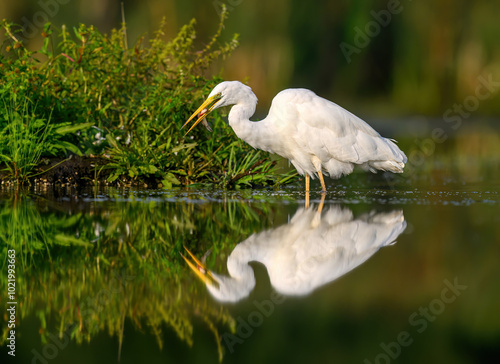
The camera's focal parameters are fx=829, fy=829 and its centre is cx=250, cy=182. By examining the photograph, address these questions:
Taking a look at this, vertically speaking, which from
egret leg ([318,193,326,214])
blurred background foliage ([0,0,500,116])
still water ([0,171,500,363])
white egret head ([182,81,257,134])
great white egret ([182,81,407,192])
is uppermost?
blurred background foliage ([0,0,500,116])

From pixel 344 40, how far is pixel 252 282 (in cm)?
1508

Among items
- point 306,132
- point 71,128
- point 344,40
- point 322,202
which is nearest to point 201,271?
point 322,202

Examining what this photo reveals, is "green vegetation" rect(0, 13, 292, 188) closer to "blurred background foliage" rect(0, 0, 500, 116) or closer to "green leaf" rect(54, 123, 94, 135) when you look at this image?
"green leaf" rect(54, 123, 94, 135)

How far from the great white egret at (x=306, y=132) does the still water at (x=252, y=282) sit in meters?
0.99

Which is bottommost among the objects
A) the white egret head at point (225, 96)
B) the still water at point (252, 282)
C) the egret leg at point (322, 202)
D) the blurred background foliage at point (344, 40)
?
the still water at point (252, 282)

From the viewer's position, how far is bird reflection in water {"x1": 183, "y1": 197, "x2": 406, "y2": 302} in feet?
11.7

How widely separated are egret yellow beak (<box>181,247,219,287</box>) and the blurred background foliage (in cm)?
1125

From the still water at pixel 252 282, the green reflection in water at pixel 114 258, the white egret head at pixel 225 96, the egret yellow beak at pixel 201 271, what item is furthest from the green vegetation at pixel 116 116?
the egret yellow beak at pixel 201 271

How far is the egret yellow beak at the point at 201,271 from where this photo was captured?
3.63 m

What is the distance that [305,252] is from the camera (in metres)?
4.14

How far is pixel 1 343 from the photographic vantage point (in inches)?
108

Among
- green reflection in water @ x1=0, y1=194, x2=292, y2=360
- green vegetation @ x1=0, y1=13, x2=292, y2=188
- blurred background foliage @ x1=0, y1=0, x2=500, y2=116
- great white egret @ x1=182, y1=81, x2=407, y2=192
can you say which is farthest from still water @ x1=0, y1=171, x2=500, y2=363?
blurred background foliage @ x1=0, y1=0, x2=500, y2=116

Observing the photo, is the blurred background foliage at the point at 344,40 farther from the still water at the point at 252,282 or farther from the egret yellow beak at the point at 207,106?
the still water at the point at 252,282

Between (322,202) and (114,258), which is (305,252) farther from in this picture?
(322,202)
